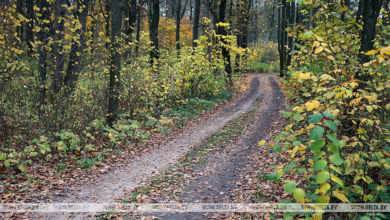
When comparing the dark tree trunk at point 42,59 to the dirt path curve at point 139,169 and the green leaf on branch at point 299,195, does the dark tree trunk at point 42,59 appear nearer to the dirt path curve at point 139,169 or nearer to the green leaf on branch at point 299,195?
the dirt path curve at point 139,169

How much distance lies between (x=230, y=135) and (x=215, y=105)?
635 centimetres

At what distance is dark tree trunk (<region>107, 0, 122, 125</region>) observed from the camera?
405 inches

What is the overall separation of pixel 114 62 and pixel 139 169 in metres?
4.73

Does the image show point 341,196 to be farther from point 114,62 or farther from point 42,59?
point 114,62

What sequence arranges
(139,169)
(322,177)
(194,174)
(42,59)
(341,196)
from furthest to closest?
1. (42,59)
2. (139,169)
3. (194,174)
4. (341,196)
5. (322,177)

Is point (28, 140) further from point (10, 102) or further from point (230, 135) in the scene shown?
point (230, 135)

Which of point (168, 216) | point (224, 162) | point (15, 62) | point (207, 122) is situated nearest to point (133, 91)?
point (207, 122)

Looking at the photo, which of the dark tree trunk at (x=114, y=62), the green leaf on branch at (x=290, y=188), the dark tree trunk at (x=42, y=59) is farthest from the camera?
the dark tree trunk at (x=114, y=62)

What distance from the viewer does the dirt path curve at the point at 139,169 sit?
20.5 ft

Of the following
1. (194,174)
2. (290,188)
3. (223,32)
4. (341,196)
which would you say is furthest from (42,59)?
(223,32)

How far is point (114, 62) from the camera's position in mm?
10414

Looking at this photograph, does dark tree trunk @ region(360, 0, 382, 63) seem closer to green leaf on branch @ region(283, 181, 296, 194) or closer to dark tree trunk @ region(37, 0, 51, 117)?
green leaf on branch @ region(283, 181, 296, 194)

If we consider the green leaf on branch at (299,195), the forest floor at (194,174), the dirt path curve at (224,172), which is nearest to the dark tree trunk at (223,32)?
the forest floor at (194,174)

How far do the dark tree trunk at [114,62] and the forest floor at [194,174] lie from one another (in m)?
2.48
